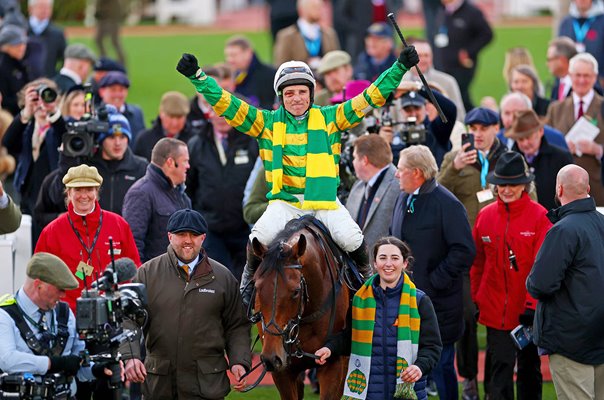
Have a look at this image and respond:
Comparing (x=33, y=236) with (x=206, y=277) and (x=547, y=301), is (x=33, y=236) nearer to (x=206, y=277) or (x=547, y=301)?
(x=206, y=277)

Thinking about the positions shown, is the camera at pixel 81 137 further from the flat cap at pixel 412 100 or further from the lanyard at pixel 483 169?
the lanyard at pixel 483 169

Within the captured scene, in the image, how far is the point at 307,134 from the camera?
30.1ft

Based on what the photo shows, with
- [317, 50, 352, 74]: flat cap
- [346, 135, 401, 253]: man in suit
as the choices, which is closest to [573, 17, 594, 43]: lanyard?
[317, 50, 352, 74]: flat cap

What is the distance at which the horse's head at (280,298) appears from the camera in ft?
27.5

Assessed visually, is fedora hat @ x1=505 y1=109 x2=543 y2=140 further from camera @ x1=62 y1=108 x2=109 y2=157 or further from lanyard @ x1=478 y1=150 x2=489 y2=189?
camera @ x1=62 y1=108 x2=109 y2=157

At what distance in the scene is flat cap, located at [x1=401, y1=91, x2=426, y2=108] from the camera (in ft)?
38.8

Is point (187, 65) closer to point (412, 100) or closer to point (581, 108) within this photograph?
point (412, 100)

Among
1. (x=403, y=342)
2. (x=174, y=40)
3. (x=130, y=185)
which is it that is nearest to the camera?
(x=403, y=342)

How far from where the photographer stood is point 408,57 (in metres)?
8.88

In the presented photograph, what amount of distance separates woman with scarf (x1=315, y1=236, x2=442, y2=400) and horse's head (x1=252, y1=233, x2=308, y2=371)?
1.31 feet

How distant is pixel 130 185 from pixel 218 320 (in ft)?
9.01

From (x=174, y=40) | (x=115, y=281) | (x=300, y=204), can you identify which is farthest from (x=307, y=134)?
(x=174, y=40)

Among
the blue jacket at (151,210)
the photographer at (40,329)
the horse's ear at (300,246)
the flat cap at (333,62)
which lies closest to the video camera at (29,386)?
the photographer at (40,329)

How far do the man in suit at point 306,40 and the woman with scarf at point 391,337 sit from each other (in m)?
8.43
